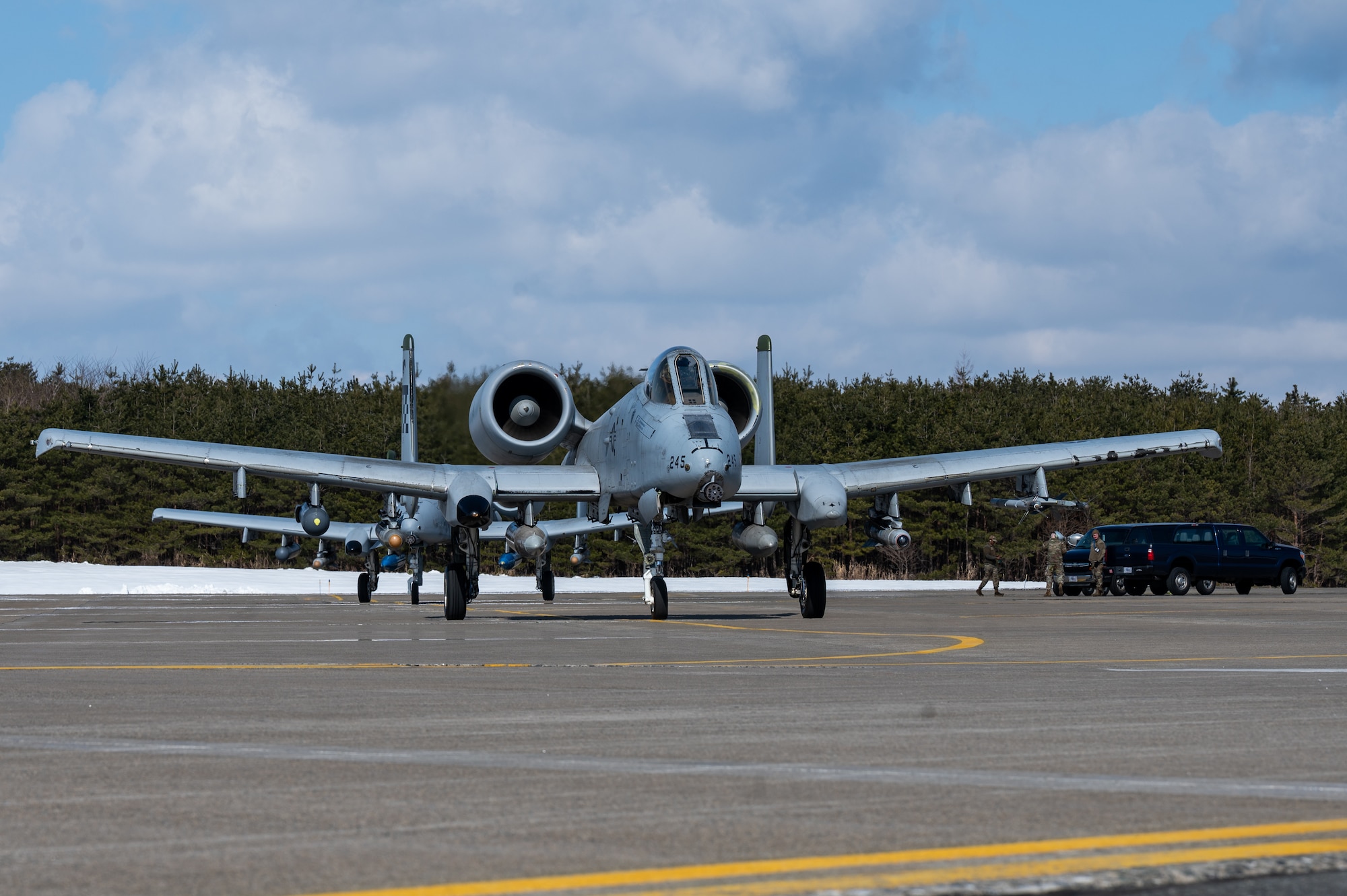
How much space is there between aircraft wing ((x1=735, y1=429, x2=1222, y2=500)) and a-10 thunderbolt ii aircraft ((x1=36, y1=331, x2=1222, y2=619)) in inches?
1.4

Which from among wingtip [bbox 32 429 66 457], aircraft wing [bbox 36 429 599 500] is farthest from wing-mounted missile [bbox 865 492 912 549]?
wingtip [bbox 32 429 66 457]

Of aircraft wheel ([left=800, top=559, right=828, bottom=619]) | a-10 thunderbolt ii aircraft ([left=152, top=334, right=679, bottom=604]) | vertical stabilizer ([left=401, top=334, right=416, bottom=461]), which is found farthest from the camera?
vertical stabilizer ([left=401, top=334, right=416, bottom=461])

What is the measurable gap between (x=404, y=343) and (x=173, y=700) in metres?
29.3

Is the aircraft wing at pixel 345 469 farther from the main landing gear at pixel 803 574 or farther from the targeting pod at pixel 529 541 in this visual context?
the main landing gear at pixel 803 574

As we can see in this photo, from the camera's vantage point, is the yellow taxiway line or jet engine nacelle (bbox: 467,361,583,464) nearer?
the yellow taxiway line

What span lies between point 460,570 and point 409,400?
41.0 ft

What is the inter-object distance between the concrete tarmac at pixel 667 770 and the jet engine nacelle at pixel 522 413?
39.0ft

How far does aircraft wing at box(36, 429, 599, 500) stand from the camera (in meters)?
25.5

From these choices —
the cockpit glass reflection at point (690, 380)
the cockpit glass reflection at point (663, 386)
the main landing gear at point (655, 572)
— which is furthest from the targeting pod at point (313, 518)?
the cockpit glass reflection at point (690, 380)

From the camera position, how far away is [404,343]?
129 ft

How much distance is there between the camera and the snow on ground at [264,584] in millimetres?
48562

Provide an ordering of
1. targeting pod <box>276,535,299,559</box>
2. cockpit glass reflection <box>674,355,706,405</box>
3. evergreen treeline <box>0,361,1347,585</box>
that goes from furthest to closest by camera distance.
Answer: evergreen treeline <box>0,361,1347,585</box>, targeting pod <box>276,535,299,559</box>, cockpit glass reflection <box>674,355,706,405</box>

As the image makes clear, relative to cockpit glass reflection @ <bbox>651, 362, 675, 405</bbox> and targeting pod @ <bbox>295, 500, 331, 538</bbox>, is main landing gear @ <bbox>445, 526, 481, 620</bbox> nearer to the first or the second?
targeting pod @ <bbox>295, 500, 331, 538</bbox>

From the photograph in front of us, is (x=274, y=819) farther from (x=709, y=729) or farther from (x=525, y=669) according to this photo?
(x=525, y=669)
